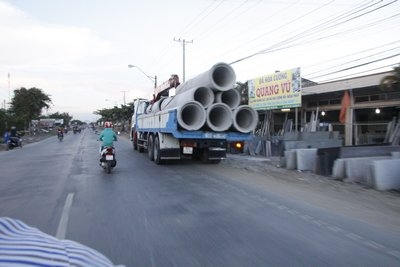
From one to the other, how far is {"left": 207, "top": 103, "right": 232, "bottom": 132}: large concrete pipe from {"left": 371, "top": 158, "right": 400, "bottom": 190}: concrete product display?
599cm

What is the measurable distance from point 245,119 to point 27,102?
2521 inches

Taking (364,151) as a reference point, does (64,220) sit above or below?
below

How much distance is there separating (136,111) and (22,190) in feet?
48.6

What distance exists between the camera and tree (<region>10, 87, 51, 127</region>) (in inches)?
2781

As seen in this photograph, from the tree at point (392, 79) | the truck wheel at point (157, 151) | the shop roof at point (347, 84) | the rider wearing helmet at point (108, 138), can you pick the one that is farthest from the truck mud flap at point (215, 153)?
the shop roof at point (347, 84)

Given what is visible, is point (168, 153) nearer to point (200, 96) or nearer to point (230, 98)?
point (200, 96)

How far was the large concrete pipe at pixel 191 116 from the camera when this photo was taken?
47.5 ft

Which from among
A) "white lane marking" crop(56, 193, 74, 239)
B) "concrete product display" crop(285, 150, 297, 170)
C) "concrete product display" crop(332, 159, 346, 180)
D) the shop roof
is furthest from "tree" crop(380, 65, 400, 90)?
"white lane marking" crop(56, 193, 74, 239)

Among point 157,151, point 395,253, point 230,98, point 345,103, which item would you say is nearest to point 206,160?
point 157,151

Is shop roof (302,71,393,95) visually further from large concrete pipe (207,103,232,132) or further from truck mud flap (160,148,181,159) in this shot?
truck mud flap (160,148,181,159)

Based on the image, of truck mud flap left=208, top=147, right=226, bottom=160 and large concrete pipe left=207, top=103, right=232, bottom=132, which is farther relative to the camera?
truck mud flap left=208, top=147, right=226, bottom=160

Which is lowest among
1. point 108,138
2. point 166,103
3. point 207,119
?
point 108,138

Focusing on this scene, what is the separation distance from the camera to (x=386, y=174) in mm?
10273

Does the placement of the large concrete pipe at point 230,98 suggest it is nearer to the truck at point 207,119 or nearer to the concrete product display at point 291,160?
the truck at point 207,119
